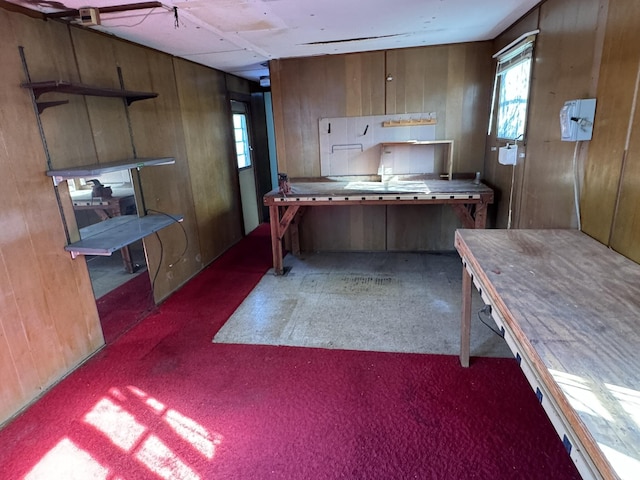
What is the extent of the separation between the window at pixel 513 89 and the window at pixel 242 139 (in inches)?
135

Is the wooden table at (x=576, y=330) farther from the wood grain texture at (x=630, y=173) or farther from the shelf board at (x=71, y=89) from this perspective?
the shelf board at (x=71, y=89)

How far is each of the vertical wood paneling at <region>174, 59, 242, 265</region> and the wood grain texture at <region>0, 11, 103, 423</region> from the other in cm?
161

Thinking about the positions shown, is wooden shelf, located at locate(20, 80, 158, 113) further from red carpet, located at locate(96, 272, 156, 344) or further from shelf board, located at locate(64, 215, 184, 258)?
red carpet, located at locate(96, 272, 156, 344)

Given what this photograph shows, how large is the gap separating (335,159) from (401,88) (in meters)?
1.04

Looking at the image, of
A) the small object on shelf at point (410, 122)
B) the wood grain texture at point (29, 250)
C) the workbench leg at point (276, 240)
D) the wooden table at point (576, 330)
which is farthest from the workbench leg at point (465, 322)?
the wood grain texture at point (29, 250)

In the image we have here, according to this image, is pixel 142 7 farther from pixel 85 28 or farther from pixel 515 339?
pixel 515 339

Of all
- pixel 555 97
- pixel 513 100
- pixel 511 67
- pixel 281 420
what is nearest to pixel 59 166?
pixel 281 420

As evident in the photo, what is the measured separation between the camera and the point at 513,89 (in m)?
3.20

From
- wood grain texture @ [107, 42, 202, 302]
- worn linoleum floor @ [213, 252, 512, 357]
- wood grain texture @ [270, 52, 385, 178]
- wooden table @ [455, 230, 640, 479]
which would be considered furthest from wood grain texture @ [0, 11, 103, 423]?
wooden table @ [455, 230, 640, 479]

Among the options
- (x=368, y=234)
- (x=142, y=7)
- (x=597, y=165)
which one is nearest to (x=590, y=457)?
(x=597, y=165)

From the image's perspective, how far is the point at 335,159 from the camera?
14.4 ft

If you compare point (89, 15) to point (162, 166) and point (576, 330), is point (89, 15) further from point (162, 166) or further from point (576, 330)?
point (576, 330)

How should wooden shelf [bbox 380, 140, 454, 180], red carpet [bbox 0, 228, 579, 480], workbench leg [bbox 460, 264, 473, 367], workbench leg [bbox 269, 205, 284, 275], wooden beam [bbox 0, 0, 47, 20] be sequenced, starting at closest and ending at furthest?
1. red carpet [bbox 0, 228, 579, 480]
2. wooden beam [bbox 0, 0, 47, 20]
3. workbench leg [bbox 460, 264, 473, 367]
4. workbench leg [bbox 269, 205, 284, 275]
5. wooden shelf [bbox 380, 140, 454, 180]

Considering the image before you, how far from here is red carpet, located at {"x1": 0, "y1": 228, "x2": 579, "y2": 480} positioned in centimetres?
173
